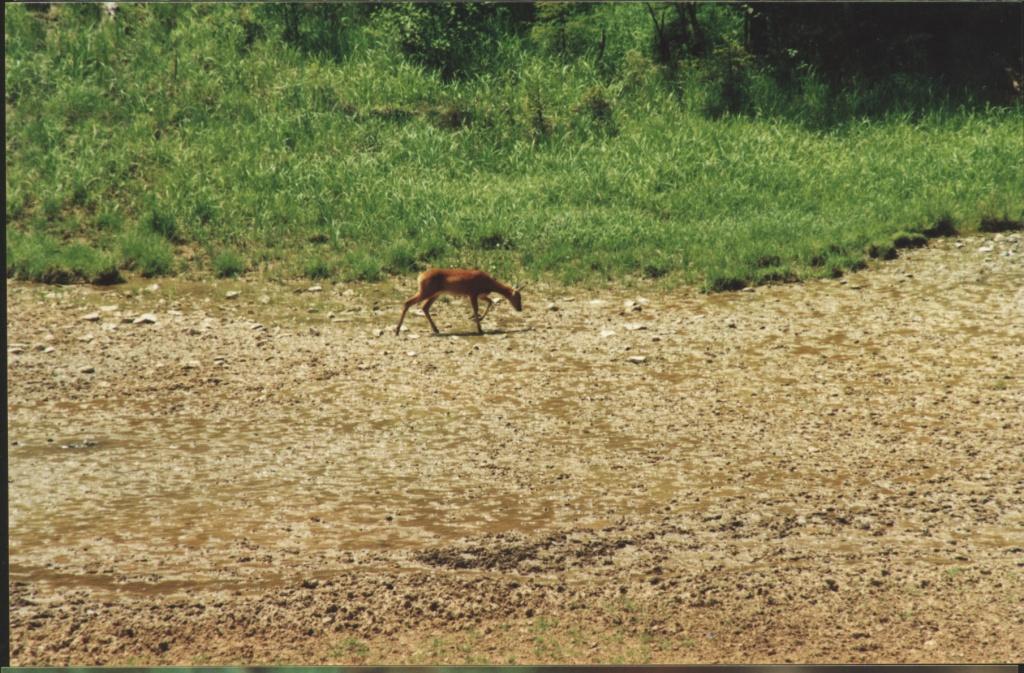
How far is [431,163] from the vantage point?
10609mm

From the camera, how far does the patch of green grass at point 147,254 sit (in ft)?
30.4

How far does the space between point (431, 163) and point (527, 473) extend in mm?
5458

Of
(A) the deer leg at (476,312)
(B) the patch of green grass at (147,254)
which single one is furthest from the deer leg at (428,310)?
(B) the patch of green grass at (147,254)

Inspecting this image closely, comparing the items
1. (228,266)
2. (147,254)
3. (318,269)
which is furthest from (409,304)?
(147,254)

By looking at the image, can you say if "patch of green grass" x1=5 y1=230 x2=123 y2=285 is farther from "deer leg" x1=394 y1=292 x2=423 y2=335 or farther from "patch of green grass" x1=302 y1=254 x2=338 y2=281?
"deer leg" x1=394 y1=292 x2=423 y2=335

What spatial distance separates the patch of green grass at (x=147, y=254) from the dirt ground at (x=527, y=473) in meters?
0.32

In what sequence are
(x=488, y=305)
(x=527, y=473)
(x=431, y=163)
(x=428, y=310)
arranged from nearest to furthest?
(x=527, y=473) < (x=428, y=310) < (x=488, y=305) < (x=431, y=163)

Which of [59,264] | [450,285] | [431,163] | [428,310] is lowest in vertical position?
[59,264]

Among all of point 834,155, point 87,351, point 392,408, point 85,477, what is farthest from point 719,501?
point 834,155

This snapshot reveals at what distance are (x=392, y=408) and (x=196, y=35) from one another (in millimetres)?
6167

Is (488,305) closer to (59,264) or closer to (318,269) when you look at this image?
(318,269)

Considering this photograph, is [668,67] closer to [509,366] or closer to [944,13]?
[944,13]

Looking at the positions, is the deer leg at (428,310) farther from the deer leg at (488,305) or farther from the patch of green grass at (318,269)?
the patch of green grass at (318,269)

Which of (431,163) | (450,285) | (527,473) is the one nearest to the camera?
(527,473)
